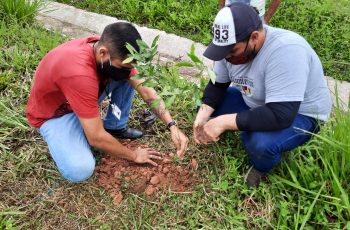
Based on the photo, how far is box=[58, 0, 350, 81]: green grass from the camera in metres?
3.88

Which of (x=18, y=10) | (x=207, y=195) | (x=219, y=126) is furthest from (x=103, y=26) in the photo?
(x=207, y=195)

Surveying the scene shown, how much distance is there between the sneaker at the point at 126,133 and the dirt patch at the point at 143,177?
0.74 feet

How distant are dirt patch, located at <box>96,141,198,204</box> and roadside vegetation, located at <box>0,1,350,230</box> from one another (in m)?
0.05

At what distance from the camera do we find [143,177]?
2.46 metres

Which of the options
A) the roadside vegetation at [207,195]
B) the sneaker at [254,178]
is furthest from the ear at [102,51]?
the sneaker at [254,178]

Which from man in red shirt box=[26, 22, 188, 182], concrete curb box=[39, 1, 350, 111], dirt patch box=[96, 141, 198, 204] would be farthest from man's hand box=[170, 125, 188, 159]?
concrete curb box=[39, 1, 350, 111]

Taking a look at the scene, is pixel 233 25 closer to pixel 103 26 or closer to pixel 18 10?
pixel 103 26

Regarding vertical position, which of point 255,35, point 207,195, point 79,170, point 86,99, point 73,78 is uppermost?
point 255,35

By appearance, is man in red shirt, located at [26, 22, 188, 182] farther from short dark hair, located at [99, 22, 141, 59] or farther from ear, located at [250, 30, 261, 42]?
ear, located at [250, 30, 261, 42]

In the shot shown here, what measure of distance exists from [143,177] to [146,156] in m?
0.14

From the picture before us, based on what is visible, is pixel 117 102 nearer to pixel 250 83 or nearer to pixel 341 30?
pixel 250 83

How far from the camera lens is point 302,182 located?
2.29 m

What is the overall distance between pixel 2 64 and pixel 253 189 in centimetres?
233

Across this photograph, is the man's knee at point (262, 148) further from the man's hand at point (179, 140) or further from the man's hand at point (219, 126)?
the man's hand at point (179, 140)
